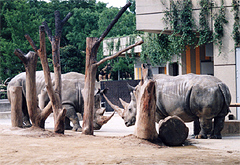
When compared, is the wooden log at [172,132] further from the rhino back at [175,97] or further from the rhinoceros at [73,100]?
the rhinoceros at [73,100]

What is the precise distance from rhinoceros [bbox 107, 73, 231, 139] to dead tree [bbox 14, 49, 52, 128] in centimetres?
220

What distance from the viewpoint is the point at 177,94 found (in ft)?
32.3

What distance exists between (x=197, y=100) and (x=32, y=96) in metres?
3.68

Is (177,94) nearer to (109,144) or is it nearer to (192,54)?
(109,144)

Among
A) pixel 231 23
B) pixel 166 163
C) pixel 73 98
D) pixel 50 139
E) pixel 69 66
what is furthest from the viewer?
pixel 69 66

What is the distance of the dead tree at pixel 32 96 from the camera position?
9633 mm

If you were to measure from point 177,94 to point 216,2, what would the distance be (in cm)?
636

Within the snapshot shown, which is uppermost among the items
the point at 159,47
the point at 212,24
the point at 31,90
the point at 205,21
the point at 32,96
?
the point at 205,21

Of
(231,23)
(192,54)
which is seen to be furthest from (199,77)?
(192,54)

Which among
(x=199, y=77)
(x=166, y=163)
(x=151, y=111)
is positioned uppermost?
(x=199, y=77)

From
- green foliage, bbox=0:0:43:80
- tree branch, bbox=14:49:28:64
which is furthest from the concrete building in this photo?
green foliage, bbox=0:0:43:80

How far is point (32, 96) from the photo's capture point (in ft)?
31.9

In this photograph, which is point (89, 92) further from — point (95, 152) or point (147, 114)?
point (95, 152)

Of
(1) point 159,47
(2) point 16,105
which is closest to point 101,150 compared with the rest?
(2) point 16,105
